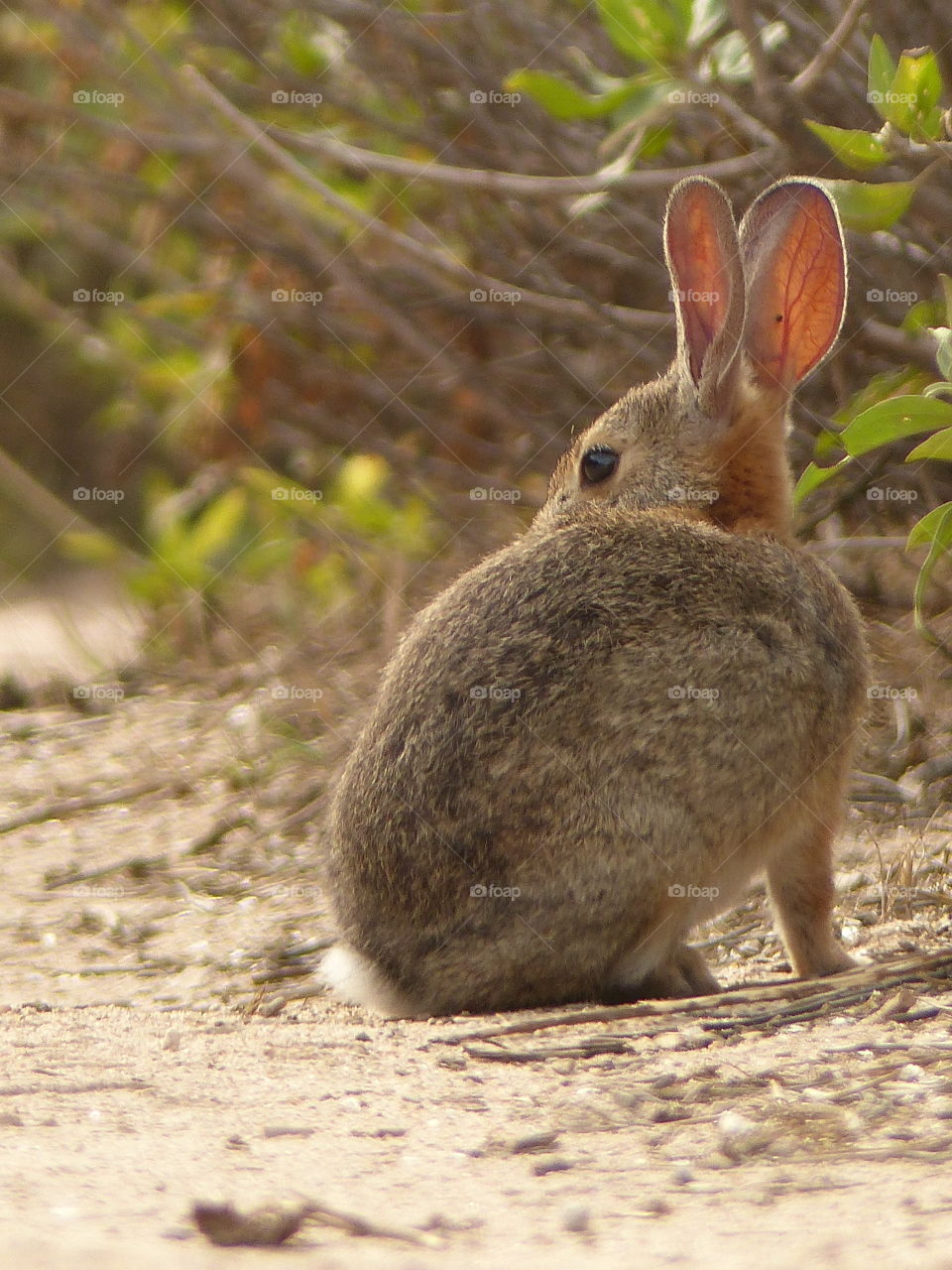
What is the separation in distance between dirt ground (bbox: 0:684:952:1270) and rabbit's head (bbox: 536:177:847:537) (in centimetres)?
112

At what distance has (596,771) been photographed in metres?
3.46

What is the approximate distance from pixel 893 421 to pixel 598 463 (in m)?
1.10

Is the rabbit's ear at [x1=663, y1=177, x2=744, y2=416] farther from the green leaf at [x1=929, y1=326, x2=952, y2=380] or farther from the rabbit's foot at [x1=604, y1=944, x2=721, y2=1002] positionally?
the rabbit's foot at [x1=604, y1=944, x2=721, y2=1002]

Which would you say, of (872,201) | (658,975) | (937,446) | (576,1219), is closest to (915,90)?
(872,201)

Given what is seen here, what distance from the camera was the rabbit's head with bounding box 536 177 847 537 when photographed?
162 inches

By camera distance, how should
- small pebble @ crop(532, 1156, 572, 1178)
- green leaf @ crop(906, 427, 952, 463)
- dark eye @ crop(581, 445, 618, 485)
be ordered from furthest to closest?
dark eye @ crop(581, 445, 618, 485) → green leaf @ crop(906, 427, 952, 463) → small pebble @ crop(532, 1156, 572, 1178)

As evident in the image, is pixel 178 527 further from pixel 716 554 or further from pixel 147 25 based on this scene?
pixel 716 554

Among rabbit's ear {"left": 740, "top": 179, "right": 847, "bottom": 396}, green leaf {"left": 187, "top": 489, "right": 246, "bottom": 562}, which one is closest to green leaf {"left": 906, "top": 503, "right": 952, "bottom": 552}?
rabbit's ear {"left": 740, "top": 179, "right": 847, "bottom": 396}

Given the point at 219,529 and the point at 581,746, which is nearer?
→ the point at 581,746

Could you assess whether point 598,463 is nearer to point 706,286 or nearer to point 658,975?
point 706,286

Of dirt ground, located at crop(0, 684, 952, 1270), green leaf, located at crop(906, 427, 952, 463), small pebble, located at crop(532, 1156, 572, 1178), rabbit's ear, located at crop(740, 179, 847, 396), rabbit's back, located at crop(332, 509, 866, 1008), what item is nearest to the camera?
dirt ground, located at crop(0, 684, 952, 1270)

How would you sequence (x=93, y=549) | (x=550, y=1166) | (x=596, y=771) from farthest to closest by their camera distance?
(x=93, y=549)
(x=596, y=771)
(x=550, y=1166)

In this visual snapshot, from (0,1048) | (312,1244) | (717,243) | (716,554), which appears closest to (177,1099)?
(0,1048)

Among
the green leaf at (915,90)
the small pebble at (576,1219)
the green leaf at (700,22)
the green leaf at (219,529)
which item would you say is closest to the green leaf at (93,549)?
the green leaf at (219,529)
